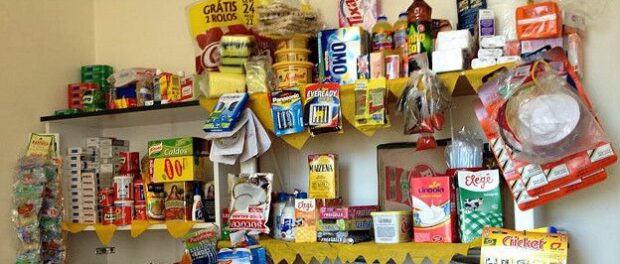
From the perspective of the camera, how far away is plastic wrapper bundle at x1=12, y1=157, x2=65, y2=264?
2279 millimetres

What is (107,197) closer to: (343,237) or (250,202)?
(250,202)

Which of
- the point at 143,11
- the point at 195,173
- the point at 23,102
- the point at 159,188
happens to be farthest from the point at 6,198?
the point at 143,11

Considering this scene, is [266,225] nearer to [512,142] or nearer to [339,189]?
[339,189]

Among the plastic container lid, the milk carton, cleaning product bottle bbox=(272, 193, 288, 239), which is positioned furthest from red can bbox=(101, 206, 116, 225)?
the milk carton

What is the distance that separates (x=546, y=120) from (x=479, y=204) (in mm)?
296

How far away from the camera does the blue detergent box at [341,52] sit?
198 cm

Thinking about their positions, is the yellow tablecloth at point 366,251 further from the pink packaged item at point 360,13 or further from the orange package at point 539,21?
the pink packaged item at point 360,13

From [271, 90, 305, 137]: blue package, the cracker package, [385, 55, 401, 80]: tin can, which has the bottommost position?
the cracker package

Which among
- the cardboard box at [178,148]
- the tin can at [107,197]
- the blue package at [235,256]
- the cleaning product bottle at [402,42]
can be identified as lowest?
the blue package at [235,256]

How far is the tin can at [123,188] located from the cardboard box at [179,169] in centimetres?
15

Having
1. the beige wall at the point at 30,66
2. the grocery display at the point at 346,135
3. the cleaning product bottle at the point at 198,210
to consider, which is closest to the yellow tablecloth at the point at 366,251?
the grocery display at the point at 346,135

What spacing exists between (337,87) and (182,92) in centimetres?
61

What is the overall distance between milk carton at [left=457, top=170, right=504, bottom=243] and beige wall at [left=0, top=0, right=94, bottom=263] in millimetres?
1571

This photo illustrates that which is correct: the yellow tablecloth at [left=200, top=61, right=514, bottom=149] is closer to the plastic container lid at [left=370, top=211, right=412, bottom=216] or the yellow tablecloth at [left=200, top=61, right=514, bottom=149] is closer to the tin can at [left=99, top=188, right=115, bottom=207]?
the plastic container lid at [left=370, top=211, right=412, bottom=216]
